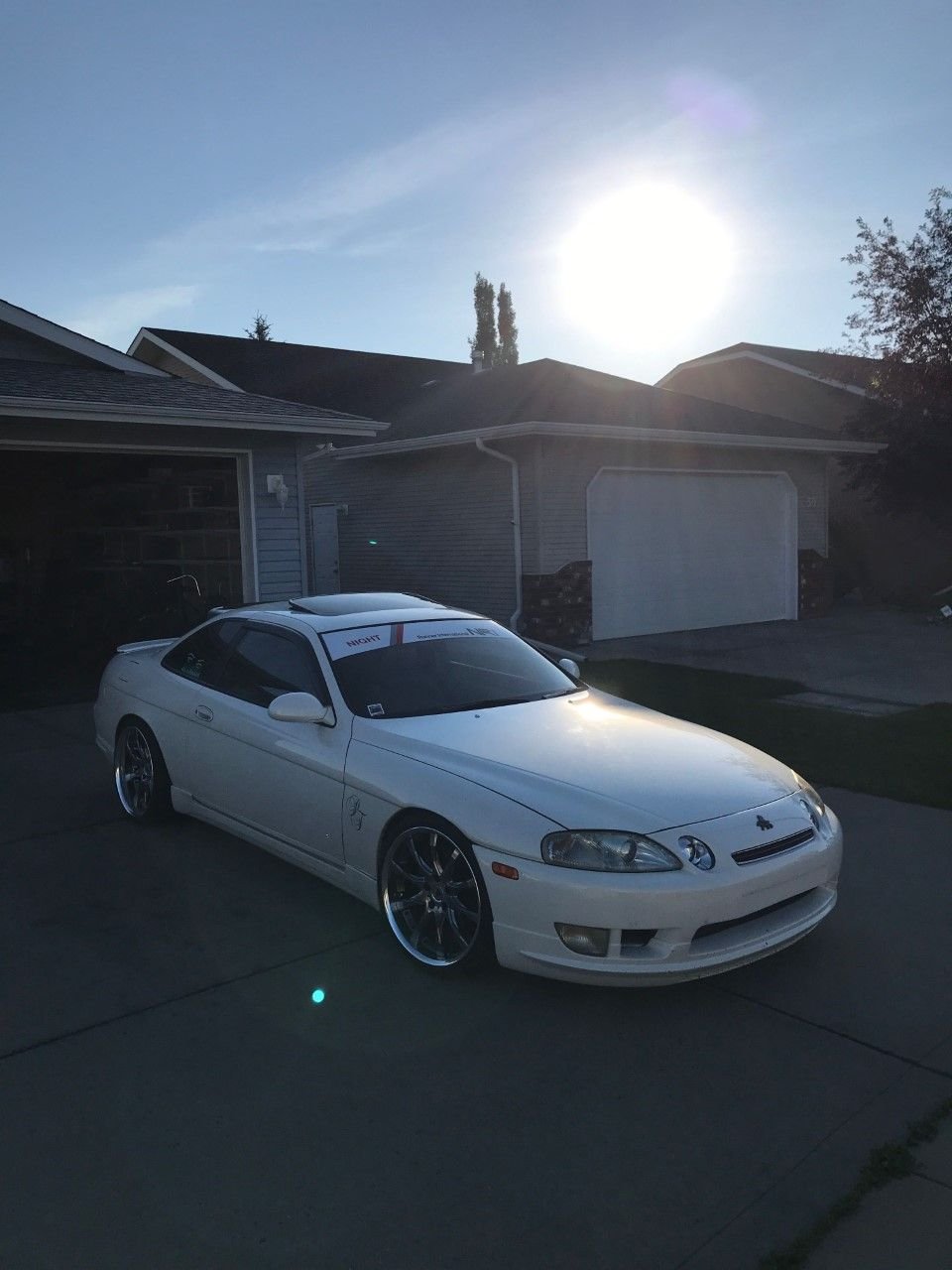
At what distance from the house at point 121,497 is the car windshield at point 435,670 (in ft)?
19.4

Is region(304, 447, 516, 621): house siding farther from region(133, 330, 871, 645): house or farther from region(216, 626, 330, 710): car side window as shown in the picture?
region(216, 626, 330, 710): car side window

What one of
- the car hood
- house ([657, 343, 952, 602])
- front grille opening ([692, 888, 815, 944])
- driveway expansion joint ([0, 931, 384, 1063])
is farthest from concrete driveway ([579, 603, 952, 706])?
driveway expansion joint ([0, 931, 384, 1063])

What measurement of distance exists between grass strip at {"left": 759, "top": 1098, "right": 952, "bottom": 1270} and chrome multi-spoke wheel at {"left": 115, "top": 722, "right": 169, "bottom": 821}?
13.9 ft

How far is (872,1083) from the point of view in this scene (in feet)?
11.6

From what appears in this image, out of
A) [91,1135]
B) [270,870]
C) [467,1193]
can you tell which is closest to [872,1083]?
[467,1193]

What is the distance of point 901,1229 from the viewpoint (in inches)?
111

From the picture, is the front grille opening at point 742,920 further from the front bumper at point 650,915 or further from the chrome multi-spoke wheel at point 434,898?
the chrome multi-spoke wheel at point 434,898

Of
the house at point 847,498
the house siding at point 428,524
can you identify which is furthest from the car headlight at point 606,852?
the house at point 847,498

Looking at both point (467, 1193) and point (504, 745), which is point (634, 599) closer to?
point (504, 745)

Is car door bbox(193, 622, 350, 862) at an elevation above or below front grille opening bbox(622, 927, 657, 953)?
above

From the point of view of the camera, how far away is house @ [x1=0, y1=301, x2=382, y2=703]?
35.9ft

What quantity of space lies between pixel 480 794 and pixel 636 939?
30.8 inches

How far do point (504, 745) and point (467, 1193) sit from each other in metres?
1.94

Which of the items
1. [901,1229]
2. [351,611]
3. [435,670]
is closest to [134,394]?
[351,611]
